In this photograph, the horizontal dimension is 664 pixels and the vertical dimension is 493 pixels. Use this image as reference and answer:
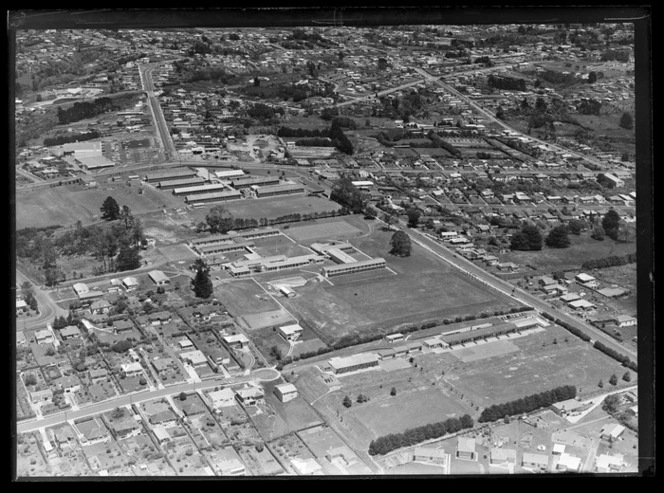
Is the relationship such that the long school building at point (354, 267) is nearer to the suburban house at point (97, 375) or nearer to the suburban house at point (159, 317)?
the suburban house at point (159, 317)

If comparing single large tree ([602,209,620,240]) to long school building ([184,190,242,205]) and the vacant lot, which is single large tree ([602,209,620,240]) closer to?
the vacant lot

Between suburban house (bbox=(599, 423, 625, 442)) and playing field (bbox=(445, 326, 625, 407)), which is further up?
playing field (bbox=(445, 326, 625, 407))

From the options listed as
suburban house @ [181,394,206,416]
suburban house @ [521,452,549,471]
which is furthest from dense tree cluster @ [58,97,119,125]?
suburban house @ [521,452,549,471]

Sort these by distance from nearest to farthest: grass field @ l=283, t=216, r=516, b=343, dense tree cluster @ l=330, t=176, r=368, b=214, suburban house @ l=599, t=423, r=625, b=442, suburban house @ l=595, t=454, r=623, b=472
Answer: suburban house @ l=595, t=454, r=623, b=472 → suburban house @ l=599, t=423, r=625, b=442 → grass field @ l=283, t=216, r=516, b=343 → dense tree cluster @ l=330, t=176, r=368, b=214

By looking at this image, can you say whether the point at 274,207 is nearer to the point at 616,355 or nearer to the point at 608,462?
the point at 616,355

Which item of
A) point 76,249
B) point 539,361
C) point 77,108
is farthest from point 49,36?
point 539,361

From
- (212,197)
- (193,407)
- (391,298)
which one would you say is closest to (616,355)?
(391,298)

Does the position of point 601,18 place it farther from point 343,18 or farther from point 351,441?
point 351,441
